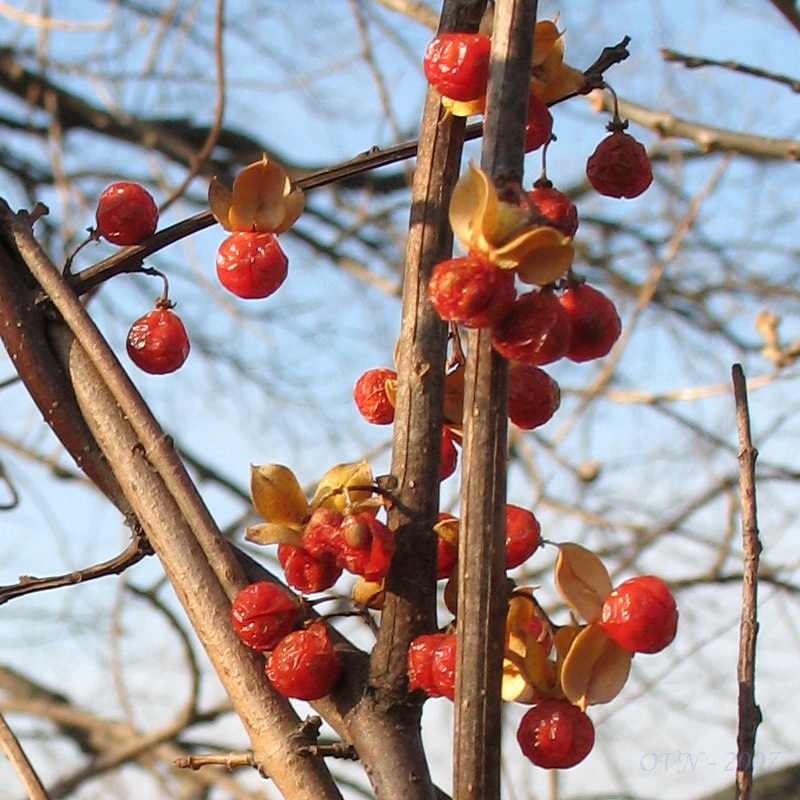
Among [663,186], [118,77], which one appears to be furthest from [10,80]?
[663,186]

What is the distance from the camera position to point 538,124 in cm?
44

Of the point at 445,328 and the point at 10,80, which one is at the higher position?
the point at 10,80

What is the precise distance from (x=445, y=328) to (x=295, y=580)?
0.12 meters

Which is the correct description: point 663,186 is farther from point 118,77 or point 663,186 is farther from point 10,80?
point 10,80

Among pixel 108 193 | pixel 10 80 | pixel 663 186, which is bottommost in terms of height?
pixel 108 193

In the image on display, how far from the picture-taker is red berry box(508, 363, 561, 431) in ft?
1.43

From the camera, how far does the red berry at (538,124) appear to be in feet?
1.43

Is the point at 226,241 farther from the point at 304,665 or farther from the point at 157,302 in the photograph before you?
the point at 304,665

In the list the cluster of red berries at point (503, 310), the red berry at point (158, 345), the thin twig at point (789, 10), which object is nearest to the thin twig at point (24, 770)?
the red berry at point (158, 345)

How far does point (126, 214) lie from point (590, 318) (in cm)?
23

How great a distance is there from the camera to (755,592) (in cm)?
41

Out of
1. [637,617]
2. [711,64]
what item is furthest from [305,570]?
[711,64]

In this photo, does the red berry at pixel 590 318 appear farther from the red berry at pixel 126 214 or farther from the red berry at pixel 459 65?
the red berry at pixel 126 214

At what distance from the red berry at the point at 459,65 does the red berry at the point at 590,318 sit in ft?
0.26
